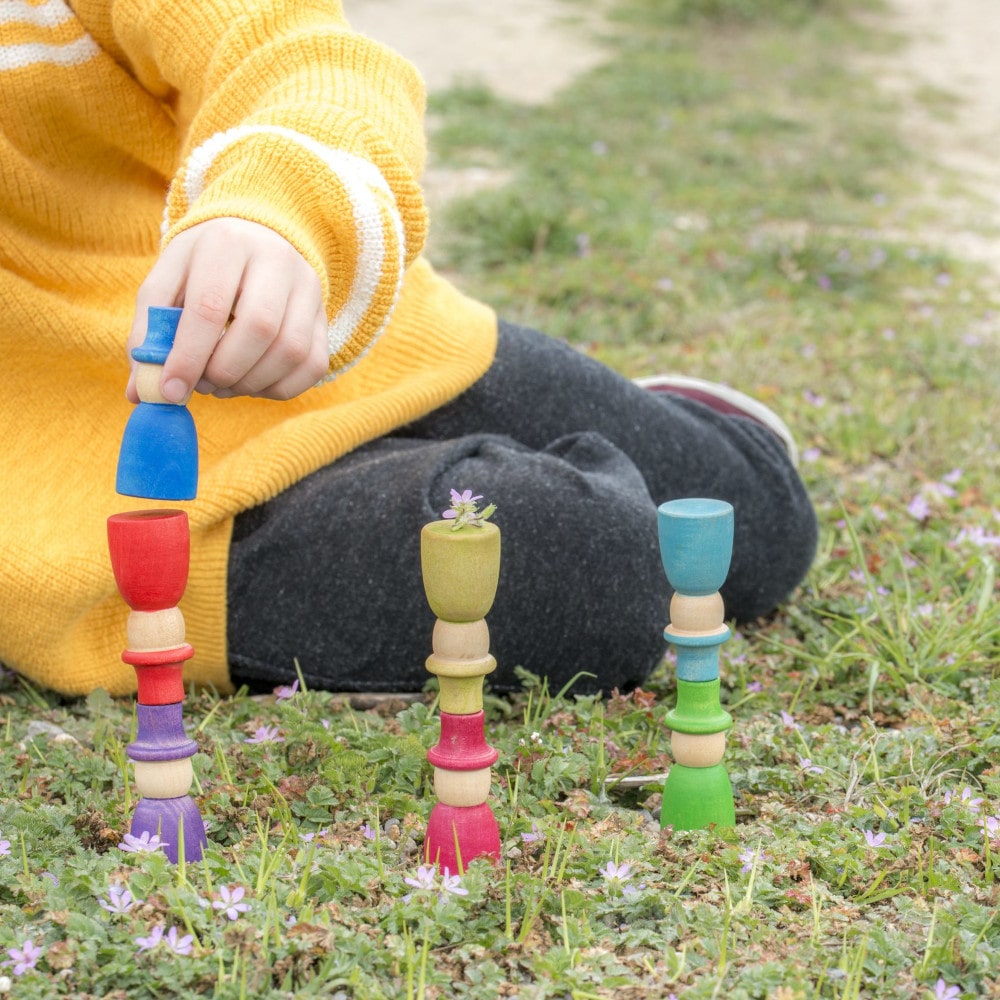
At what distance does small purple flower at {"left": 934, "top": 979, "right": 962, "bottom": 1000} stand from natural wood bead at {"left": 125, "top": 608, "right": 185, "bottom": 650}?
709 millimetres

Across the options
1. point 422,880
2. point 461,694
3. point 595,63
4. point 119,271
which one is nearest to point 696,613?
point 461,694

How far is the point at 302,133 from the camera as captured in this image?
4.80ft

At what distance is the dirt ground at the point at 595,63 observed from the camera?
205 inches

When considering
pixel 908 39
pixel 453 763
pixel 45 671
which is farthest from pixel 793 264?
pixel 908 39

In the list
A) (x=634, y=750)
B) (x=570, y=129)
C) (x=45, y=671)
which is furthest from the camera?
(x=570, y=129)

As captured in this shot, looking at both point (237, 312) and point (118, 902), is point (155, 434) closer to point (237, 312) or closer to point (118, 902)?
point (237, 312)

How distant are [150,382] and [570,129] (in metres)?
5.12

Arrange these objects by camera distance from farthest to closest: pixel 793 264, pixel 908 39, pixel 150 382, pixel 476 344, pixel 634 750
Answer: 1. pixel 908 39
2. pixel 793 264
3. pixel 476 344
4. pixel 634 750
5. pixel 150 382

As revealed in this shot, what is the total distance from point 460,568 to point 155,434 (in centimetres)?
30

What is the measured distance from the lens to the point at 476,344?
A: 6.51 ft

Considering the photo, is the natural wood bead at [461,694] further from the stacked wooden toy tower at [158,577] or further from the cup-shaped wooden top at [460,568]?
the stacked wooden toy tower at [158,577]

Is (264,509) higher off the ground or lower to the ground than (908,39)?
higher

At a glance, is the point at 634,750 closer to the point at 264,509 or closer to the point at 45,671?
the point at 264,509

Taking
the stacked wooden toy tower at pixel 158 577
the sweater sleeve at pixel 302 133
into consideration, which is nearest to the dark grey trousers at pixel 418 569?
the sweater sleeve at pixel 302 133
